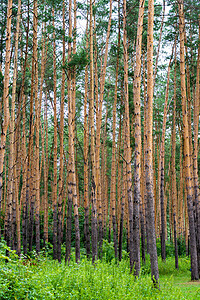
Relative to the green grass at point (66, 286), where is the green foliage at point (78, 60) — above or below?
above

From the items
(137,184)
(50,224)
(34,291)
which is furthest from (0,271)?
(50,224)

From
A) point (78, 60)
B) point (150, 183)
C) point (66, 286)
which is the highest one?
point (78, 60)

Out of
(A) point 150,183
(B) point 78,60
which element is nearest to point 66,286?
(A) point 150,183

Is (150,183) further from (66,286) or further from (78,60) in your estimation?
(78,60)

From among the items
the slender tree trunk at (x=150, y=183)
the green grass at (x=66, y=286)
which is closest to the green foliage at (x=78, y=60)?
the slender tree trunk at (x=150, y=183)

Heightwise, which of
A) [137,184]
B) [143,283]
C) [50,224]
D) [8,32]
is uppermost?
[8,32]

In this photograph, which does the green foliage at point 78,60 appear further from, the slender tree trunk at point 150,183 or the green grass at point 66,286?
the green grass at point 66,286

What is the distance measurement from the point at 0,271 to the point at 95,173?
5335 millimetres

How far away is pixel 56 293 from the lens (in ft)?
17.3

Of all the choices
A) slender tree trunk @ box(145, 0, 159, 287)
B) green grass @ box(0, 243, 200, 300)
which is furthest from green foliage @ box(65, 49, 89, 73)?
green grass @ box(0, 243, 200, 300)

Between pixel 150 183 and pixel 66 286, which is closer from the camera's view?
pixel 66 286

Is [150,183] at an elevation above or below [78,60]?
below

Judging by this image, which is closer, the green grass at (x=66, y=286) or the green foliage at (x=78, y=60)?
the green grass at (x=66, y=286)

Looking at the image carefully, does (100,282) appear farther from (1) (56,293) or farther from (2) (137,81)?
(2) (137,81)
